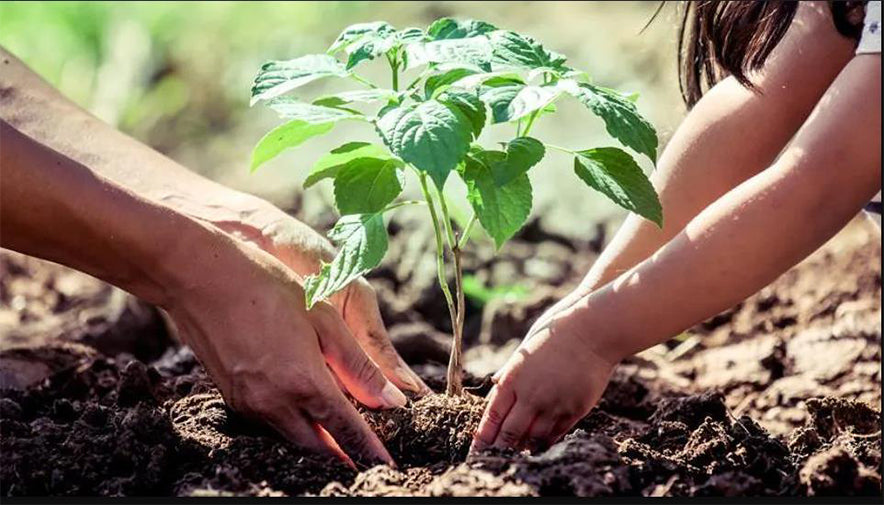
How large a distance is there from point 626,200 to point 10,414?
1.14 m

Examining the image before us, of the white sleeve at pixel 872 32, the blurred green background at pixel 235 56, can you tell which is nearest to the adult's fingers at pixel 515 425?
the white sleeve at pixel 872 32

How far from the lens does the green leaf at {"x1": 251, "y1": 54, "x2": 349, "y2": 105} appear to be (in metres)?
1.82

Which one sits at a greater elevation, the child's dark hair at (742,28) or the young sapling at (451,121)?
the child's dark hair at (742,28)

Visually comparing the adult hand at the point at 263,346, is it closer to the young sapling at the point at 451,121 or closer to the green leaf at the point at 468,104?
the young sapling at the point at 451,121

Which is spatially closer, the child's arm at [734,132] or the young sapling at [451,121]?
the young sapling at [451,121]

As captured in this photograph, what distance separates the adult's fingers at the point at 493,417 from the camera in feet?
6.28

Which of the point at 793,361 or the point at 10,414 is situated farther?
the point at 793,361

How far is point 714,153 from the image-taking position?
2396 millimetres

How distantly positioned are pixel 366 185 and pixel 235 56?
11.4 ft

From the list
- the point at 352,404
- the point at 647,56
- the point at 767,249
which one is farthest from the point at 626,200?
the point at 647,56

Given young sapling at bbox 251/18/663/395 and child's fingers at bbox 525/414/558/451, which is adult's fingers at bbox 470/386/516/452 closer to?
child's fingers at bbox 525/414/558/451

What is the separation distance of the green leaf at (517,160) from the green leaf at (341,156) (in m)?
0.20

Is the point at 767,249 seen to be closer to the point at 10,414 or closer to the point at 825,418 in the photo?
the point at 825,418

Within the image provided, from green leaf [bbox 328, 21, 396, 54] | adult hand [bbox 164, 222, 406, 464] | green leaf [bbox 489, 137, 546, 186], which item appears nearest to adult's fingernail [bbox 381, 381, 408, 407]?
adult hand [bbox 164, 222, 406, 464]
